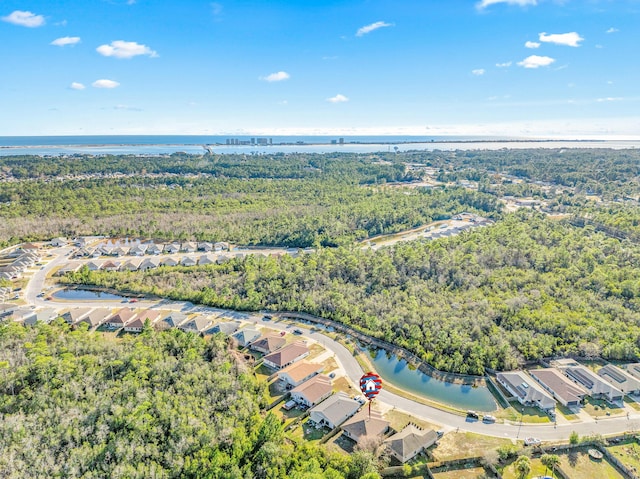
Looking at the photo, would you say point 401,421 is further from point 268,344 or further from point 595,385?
point 595,385

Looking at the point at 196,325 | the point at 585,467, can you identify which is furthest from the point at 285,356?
the point at 585,467

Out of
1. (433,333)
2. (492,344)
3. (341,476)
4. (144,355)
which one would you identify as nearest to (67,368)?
(144,355)

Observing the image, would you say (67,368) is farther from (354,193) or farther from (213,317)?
(354,193)

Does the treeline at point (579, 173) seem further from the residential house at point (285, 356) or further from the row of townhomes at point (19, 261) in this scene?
the row of townhomes at point (19, 261)

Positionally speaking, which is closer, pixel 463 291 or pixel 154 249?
pixel 463 291

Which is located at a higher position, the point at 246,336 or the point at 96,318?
the point at 96,318

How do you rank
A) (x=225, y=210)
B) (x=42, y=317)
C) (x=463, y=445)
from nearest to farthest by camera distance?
(x=463, y=445) < (x=42, y=317) < (x=225, y=210)

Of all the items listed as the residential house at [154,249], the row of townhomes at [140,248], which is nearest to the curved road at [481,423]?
the row of townhomes at [140,248]
